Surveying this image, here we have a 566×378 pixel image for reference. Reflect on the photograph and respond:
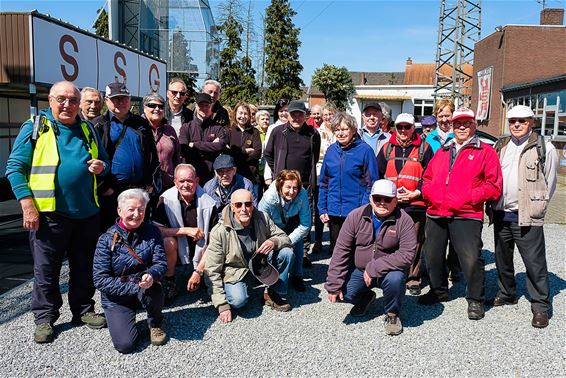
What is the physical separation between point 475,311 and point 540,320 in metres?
0.52

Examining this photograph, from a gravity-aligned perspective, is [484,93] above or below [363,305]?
above

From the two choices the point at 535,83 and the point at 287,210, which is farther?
the point at 535,83

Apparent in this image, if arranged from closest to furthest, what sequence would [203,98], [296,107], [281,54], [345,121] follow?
1. [345,121]
2. [203,98]
3. [296,107]
4. [281,54]

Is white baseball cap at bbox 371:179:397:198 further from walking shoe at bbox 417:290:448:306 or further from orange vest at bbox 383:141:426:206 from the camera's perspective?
walking shoe at bbox 417:290:448:306

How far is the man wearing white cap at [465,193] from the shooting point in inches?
156

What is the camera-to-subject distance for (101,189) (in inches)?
154

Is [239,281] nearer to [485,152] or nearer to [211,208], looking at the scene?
[211,208]

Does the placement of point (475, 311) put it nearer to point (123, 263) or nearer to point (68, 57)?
point (123, 263)

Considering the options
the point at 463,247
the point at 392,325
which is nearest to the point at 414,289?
the point at 463,247

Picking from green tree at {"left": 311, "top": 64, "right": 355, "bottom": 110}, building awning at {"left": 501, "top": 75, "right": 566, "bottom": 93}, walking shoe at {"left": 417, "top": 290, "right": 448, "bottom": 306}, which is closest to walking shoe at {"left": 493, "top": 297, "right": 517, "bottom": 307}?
walking shoe at {"left": 417, "top": 290, "right": 448, "bottom": 306}

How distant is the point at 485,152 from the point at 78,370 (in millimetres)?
3610

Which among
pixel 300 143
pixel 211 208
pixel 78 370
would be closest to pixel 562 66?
pixel 300 143

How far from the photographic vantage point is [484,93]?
27.3 metres

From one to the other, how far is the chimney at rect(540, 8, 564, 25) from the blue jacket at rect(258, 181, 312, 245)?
27.4 m
